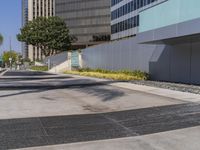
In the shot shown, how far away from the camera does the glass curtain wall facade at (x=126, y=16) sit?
68.8 m

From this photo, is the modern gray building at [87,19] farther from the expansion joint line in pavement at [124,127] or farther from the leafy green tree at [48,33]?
the expansion joint line in pavement at [124,127]

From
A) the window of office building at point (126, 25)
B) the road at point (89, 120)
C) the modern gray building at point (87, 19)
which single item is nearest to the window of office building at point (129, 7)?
the window of office building at point (126, 25)

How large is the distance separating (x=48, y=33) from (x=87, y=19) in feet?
141

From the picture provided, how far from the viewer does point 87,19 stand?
128 m

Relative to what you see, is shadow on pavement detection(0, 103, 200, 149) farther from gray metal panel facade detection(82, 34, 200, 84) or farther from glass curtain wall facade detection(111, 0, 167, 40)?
glass curtain wall facade detection(111, 0, 167, 40)

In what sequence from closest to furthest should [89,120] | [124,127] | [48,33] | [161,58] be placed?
[124,127], [89,120], [161,58], [48,33]

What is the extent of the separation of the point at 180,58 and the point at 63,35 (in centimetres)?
6557

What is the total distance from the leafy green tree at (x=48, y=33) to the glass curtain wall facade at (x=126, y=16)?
1204cm

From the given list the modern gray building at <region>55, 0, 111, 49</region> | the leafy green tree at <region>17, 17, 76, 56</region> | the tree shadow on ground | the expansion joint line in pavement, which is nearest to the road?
the expansion joint line in pavement

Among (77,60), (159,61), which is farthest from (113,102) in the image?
(77,60)

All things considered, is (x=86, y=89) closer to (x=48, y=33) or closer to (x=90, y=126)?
(x=90, y=126)

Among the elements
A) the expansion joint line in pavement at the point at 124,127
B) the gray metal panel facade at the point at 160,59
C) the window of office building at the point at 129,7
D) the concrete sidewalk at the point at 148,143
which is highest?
the window of office building at the point at 129,7

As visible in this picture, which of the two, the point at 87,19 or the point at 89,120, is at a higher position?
the point at 87,19

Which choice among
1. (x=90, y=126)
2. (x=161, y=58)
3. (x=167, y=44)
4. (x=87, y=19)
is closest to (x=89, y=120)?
(x=90, y=126)
